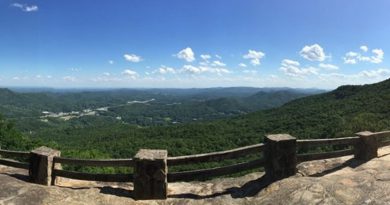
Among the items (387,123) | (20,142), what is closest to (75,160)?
(20,142)

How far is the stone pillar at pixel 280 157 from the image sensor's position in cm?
838

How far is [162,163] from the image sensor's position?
785 cm

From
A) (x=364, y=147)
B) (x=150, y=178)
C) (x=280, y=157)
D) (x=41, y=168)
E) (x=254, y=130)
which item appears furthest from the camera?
(x=254, y=130)

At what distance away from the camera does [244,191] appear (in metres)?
8.28

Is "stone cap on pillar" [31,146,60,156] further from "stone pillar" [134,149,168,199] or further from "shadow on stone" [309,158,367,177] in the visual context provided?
"shadow on stone" [309,158,367,177]

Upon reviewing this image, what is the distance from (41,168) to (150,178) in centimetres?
279

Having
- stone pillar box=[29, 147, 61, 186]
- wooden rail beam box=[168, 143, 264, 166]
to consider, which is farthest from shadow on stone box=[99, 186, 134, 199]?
stone pillar box=[29, 147, 61, 186]

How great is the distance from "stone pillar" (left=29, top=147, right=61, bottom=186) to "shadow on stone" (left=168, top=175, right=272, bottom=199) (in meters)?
3.01

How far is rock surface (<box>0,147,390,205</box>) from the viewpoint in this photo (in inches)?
286

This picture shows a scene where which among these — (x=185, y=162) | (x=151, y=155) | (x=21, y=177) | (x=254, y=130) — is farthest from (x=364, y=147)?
(x=254, y=130)

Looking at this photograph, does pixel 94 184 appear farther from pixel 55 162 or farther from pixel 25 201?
pixel 25 201

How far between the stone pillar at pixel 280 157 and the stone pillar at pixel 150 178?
7.93ft

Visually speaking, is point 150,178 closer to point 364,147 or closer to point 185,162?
point 185,162

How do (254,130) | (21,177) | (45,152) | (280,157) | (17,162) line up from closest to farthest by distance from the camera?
(280,157) < (45,152) < (21,177) < (17,162) < (254,130)
